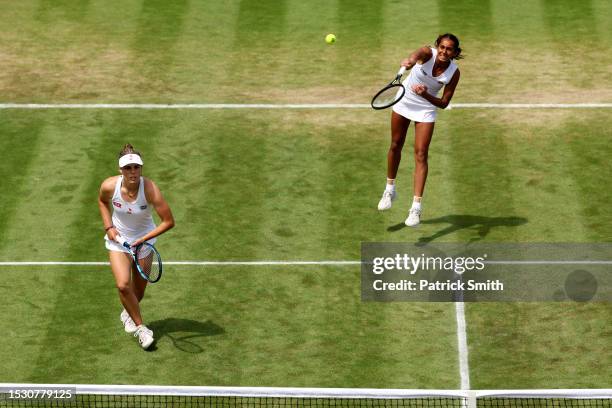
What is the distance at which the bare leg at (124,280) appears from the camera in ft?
45.4

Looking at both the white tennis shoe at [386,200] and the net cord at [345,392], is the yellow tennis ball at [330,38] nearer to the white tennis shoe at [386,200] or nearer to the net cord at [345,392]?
the white tennis shoe at [386,200]

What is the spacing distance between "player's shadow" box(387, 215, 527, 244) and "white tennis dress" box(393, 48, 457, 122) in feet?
4.81

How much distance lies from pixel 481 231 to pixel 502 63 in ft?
17.2

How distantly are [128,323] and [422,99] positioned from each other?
451 cm

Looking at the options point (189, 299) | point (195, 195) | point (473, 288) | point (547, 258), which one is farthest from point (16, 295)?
point (547, 258)

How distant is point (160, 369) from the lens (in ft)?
45.8

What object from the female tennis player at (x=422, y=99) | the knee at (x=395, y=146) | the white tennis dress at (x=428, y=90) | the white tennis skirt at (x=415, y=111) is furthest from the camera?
the knee at (x=395, y=146)

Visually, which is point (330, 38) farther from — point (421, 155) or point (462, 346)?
point (462, 346)

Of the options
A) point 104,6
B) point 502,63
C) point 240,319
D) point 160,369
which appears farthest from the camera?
point 104,6

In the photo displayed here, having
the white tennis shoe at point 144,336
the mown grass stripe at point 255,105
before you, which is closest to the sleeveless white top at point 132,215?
the white tennis shoe at point 144,336

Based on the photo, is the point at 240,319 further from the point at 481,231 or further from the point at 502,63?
the point at 502,63

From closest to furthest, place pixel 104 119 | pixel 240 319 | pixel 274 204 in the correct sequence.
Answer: pixel 240 319 → pixel 274 204 → pixel 104 119

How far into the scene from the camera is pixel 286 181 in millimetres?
17891

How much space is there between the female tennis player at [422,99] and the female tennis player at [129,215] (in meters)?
3.57
